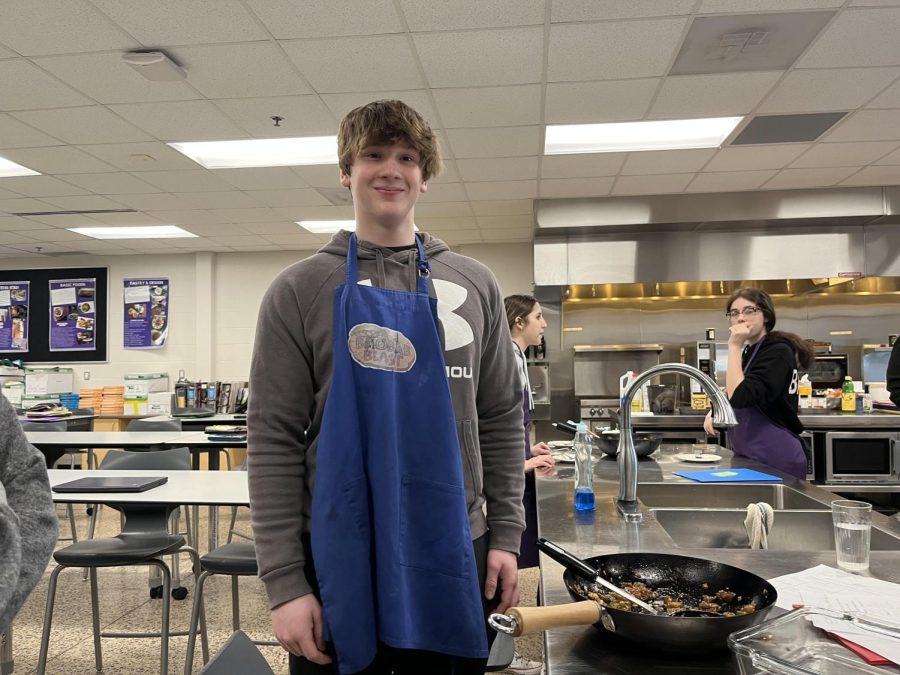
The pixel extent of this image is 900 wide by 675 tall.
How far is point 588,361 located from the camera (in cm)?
649

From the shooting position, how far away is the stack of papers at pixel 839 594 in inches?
36.3

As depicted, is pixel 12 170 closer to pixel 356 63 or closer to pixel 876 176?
pixel 356 63

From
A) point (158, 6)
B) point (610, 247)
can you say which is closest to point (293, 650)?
point (158, 6)

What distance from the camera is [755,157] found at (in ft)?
14.9

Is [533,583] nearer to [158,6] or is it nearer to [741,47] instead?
[741,47]

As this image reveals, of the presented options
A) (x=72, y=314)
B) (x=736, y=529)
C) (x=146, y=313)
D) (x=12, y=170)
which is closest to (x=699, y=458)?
(x=736, y=529)

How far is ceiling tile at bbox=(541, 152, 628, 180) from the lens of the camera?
449cm

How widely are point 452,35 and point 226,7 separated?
977mm

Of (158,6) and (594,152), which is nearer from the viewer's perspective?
(158,6)

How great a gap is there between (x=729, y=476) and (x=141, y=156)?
4.18 meters

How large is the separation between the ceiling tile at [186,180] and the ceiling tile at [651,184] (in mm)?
3175

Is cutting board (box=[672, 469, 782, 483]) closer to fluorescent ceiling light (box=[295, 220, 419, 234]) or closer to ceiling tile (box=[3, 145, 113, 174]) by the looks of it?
ceiling tile (box=[3, 145, 113, 174])

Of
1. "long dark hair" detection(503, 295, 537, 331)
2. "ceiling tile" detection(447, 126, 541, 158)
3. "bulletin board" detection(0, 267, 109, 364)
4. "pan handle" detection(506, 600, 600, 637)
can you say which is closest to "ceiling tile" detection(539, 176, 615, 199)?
"ceiling tile" detection(447, 126, 541, 158)

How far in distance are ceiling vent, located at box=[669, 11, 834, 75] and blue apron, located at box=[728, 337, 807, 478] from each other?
142cm
